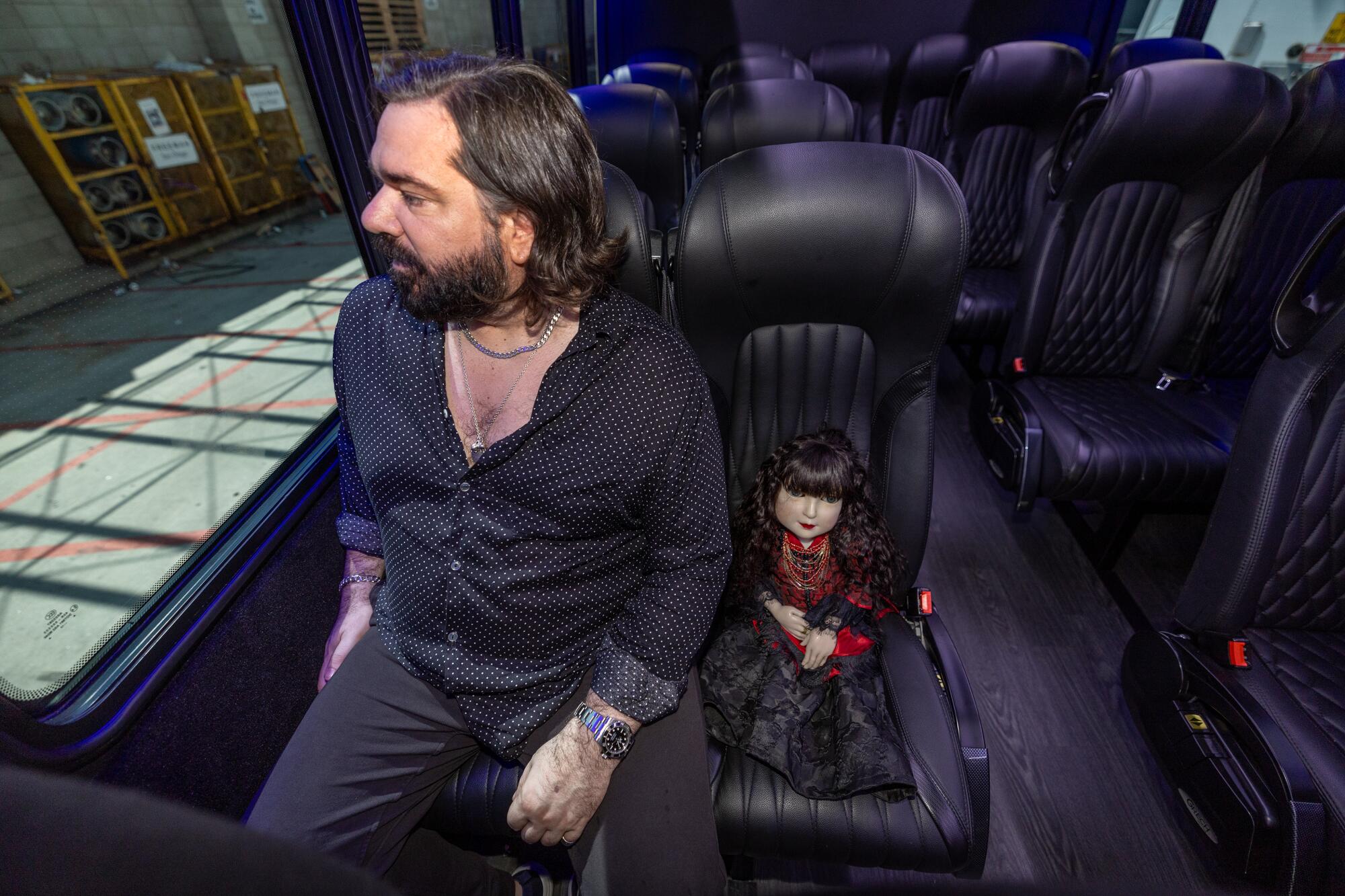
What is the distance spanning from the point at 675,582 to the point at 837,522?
1.50 ft

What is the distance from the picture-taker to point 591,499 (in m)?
1.00

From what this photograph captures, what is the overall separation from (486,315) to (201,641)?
923mm

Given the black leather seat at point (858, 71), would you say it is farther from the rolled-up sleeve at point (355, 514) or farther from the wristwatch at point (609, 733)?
the wristwatch at point (609, 733)

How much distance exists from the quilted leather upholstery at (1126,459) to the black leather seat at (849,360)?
892 mm

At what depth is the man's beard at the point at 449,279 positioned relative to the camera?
94 cm

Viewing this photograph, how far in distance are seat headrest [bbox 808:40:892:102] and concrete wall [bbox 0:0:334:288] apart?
385 centimetres

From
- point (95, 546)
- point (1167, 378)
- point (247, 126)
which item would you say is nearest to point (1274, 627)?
point (1167, 378)

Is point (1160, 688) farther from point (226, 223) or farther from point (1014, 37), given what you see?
point (1014, 37)

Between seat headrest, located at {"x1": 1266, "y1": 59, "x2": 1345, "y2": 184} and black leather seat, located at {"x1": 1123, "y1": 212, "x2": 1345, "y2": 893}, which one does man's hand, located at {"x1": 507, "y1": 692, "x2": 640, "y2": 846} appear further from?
seat headrest, located at {"x1": 1266, "y1": 59, "x2": 1345, "y2": 184}

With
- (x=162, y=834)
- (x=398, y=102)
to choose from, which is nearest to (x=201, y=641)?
(x=398, y=102)

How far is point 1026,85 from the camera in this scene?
2.95 m

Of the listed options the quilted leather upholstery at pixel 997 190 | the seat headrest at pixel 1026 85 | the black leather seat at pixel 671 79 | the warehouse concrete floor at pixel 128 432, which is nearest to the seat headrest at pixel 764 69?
the black leather seat at pixel 671 79

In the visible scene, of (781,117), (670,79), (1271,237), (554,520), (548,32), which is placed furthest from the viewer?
(548,32)

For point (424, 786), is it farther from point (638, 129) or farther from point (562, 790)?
point (638, 129)
